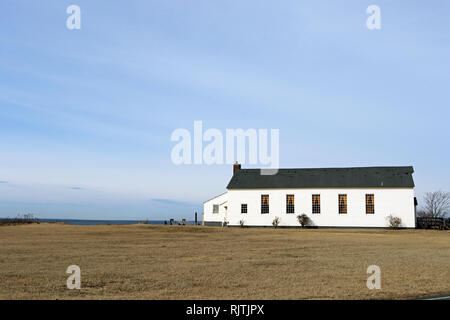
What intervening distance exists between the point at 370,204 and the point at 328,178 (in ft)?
16.3

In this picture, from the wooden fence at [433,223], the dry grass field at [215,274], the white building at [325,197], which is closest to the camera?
the dry grass field at [215,274]

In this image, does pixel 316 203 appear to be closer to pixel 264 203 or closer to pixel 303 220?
pixel 303 220

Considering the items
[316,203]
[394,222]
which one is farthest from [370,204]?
[316,203]

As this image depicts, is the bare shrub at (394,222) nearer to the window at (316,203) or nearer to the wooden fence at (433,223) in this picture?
the wooden fence at (433,223)

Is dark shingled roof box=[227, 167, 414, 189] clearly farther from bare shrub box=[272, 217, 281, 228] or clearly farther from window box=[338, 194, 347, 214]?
bare shrub box=[272, 217, 281, 228]

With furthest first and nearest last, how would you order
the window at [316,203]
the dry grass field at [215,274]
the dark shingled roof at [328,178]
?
the window at [316,203], the dark shingled roof at [328,178], the dry grass field at [215,274]

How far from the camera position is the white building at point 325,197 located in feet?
148

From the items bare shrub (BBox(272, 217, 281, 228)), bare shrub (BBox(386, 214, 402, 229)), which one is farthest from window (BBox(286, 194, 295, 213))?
bare shrub (BBox(386, 214, 402, 229))

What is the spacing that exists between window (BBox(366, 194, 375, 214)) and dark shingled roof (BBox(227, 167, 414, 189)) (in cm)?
109

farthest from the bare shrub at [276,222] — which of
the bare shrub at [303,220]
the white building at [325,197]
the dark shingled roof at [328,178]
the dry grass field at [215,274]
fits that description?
the dry grass field at [215,274]

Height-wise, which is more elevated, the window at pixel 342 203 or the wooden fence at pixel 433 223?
the window at pixel 342 203

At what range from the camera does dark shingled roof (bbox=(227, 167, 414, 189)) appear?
151 ft

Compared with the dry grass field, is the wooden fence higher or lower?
lower
